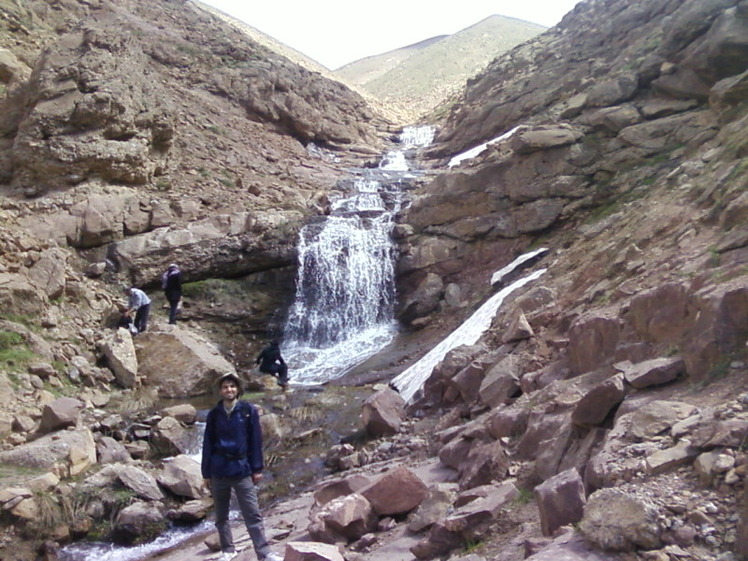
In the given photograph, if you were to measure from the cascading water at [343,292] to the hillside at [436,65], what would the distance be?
3087 cm

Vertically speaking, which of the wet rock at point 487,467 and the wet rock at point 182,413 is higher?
the wet rock at point 487,467

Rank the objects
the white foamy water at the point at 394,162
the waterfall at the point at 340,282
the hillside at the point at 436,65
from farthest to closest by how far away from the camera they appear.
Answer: the hillside at the point at 436,65 < the white foamy water at the point at 394,162 < the waterfall at the point at 340,282

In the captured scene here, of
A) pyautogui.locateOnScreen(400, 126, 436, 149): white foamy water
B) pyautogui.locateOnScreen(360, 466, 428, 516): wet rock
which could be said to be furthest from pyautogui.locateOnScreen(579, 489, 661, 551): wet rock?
pyautogui.locateOnScreen(400, 126, 436, 149): white foamy water

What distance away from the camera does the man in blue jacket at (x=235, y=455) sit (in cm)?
459

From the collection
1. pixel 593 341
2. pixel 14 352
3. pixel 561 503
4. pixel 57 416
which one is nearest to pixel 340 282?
pixel 14 352

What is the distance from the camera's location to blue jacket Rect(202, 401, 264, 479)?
4590 mm

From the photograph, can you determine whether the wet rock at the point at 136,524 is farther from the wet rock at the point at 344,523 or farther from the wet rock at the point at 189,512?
the wet rock at the point at 344,523

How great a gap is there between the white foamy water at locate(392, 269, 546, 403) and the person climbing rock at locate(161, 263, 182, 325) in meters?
6.22

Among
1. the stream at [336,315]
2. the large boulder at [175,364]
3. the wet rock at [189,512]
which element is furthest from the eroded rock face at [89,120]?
the wet rock at [189,512]

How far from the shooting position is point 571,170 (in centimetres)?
1562

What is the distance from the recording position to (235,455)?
460 centimetres

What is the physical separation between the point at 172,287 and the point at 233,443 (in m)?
10.5

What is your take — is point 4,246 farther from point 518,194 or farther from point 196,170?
point 518,194

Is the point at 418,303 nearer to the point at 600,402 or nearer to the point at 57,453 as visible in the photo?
the point at 57,453
